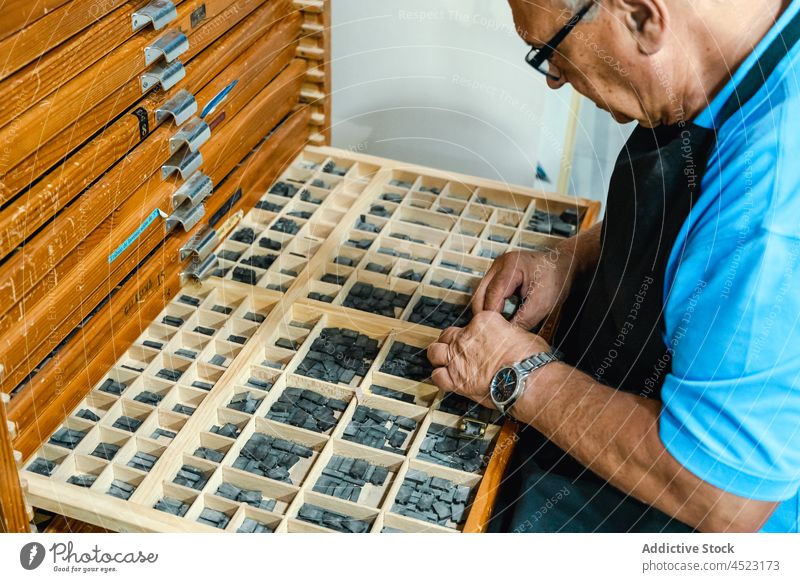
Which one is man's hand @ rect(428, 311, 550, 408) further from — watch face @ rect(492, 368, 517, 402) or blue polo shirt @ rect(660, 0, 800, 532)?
blue polo shirt @ rect(660, 0, 800, 532)

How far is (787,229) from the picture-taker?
0.94 metres

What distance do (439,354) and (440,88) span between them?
2.88 ft

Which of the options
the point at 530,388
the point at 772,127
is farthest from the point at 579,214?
the point at 772,127

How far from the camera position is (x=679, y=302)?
1041 millimetres

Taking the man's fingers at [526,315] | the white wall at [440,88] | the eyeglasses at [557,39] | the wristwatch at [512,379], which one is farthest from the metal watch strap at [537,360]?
the white wall at [440,88]

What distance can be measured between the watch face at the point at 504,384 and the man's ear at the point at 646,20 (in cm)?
48

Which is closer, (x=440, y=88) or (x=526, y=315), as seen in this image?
(x=526, y=315)

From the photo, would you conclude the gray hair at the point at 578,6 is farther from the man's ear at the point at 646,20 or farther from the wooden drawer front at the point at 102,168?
the wooden drawer front at the point at 102,168

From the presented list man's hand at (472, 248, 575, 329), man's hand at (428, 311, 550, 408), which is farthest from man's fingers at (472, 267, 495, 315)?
man's hand at (428, 311, 550, 408)

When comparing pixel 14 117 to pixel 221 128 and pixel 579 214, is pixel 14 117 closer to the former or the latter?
pixel 221 128

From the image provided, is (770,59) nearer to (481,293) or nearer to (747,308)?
(747,308)

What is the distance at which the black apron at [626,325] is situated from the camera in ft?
3.78

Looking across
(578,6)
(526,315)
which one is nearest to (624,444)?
(526,315)

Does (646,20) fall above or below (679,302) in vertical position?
above
